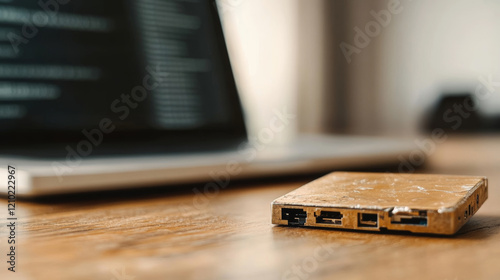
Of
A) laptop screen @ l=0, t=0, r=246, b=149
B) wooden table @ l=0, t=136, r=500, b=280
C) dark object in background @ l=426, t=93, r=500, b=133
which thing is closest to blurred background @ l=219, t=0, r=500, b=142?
dark object in background @ l=426, t=93, r=500, b=133

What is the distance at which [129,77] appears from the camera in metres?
0.60

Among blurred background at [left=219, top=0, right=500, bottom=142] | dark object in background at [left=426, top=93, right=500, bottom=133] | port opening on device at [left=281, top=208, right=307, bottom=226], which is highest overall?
blurred background at [left=219, top=0, right=500, bottom=142]

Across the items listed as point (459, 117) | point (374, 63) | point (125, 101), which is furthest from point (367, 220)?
point (374, 63)

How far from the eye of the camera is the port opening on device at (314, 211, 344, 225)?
1.04ft

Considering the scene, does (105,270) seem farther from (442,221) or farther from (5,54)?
(5,54)

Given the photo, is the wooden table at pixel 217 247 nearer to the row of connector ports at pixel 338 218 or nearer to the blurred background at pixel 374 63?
the row of connector ports at pixel 338 218

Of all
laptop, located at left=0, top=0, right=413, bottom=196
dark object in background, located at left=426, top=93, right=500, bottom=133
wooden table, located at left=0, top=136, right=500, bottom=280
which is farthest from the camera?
dark object in background, located at left=426, top=93, right=500, bottom=133

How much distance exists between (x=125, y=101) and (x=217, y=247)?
1.13ft

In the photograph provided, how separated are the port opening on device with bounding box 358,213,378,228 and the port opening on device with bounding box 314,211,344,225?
13 millimetres

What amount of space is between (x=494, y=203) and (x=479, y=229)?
0.13 metres

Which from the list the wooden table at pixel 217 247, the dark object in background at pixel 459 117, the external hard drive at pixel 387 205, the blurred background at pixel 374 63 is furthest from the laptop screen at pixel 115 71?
the dark object in background at pixel 459 117

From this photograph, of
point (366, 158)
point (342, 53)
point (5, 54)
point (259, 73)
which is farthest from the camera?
point (342, 53)

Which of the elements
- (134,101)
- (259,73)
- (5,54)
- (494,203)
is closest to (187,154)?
(134,101)

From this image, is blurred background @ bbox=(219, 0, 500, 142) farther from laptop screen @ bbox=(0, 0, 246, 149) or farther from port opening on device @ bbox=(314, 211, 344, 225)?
port opening on device @ bbox=(314, 211, 344, 225)
